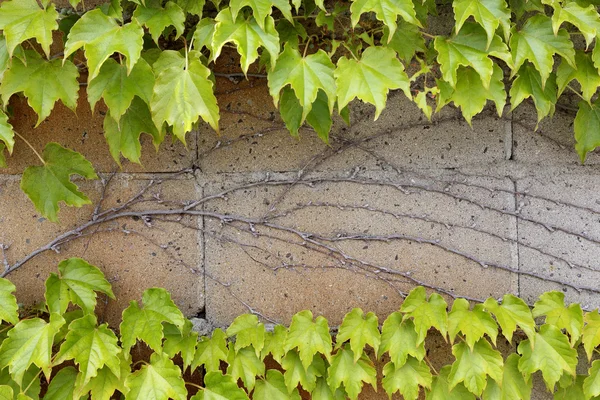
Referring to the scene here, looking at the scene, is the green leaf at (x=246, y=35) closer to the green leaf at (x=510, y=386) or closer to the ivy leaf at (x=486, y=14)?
the ivy leaf at (x=486, y=14)

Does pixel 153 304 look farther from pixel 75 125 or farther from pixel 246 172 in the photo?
pixel 75 125

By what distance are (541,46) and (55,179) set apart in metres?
1.23

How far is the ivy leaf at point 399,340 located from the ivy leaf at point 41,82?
0.96m

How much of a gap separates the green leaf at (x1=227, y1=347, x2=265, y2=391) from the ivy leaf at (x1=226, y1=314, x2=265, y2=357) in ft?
0.09

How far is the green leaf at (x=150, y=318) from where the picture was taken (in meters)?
1.45

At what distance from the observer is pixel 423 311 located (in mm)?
1488

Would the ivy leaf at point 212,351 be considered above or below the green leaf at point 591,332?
below

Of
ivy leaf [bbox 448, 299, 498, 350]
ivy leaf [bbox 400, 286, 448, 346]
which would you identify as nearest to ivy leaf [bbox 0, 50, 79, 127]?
ivy leaf [bbox 400, 286, 448, 346]

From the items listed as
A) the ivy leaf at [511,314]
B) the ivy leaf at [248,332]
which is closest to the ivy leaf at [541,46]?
the ivy leaf at [511,314]

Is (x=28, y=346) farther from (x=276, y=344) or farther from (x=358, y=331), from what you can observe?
(x=358, y=331)

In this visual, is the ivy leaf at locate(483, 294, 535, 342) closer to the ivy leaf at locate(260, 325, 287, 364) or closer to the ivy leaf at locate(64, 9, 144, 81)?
the ivy leaf at locate(260, 325, 287, 364)

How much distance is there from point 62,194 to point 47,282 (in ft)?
0.74

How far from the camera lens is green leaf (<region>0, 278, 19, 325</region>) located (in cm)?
142

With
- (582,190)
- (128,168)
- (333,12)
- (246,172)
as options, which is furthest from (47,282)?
(582,190)
